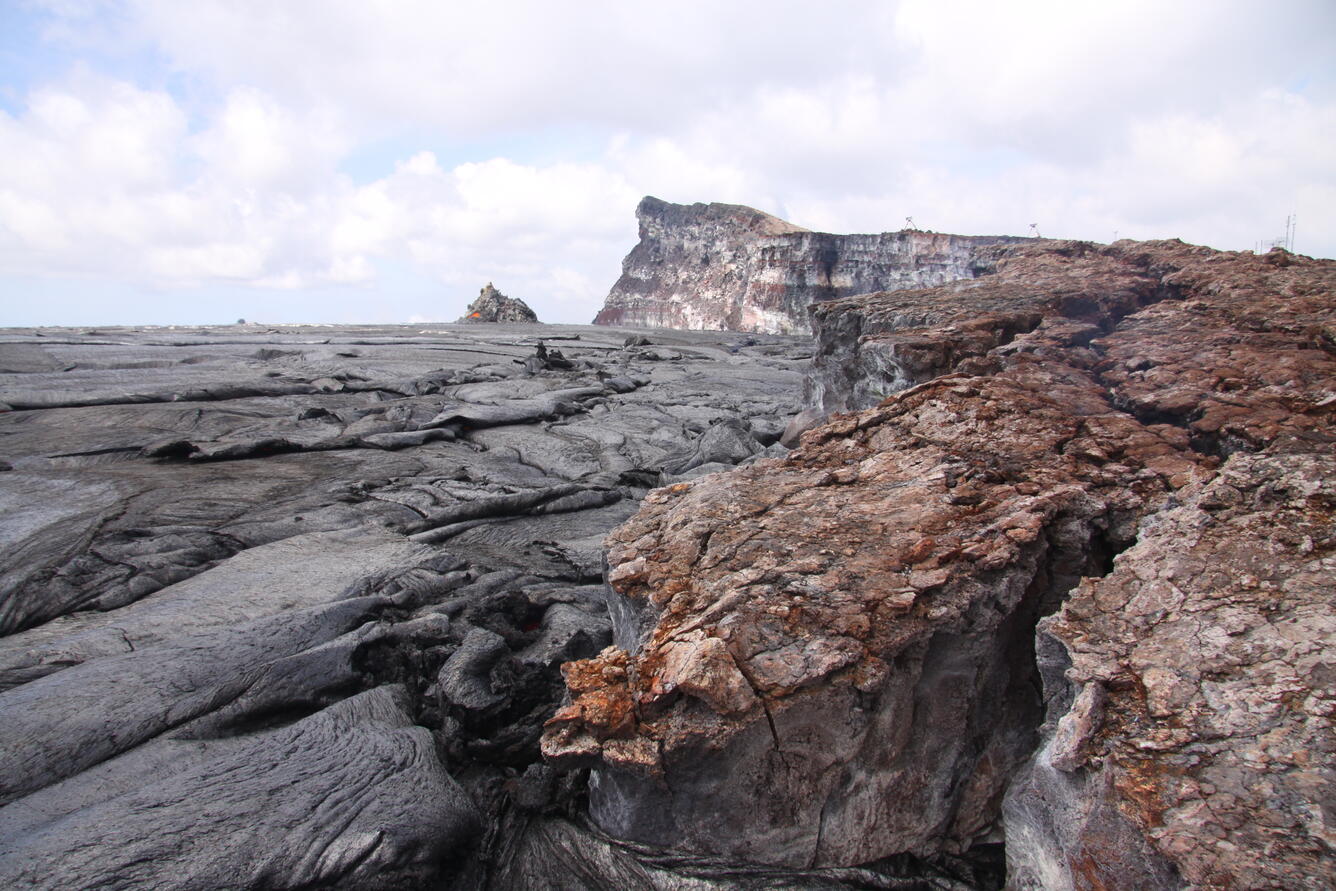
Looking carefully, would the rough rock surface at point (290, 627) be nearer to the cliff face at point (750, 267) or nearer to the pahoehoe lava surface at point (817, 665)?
the pahoehoe lava surface at point (817, 665)

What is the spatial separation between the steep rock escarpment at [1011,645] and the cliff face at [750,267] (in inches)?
1590

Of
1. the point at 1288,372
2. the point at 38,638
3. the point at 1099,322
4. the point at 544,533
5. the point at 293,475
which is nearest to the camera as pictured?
the point at 1288,372

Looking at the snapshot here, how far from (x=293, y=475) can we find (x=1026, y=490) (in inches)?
280

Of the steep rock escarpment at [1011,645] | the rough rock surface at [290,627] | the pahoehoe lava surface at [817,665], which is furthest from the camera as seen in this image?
the rough rock surface at [290,627]

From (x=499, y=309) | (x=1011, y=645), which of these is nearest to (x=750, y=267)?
(x=499, y=309)

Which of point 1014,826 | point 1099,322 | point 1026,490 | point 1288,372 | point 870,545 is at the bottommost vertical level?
point 1014,826

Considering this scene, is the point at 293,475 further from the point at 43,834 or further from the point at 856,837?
the point at 856,837

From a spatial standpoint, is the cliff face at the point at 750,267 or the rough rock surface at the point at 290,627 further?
the cliff face at the point at 750,267

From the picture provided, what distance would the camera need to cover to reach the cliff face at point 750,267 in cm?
4509

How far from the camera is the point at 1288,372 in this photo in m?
3.72

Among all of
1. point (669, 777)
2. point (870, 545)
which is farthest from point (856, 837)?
point (870, 545)

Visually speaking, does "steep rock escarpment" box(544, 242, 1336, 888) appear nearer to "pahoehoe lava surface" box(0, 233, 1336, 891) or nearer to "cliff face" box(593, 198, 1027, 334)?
"pahoehoe lava surface" box(0, 233, 1336, 891)

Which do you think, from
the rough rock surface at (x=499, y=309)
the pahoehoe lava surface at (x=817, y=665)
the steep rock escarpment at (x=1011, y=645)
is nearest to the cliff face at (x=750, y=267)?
the rough rock surface at (x=499, y=309)

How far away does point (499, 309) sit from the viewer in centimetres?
3588
